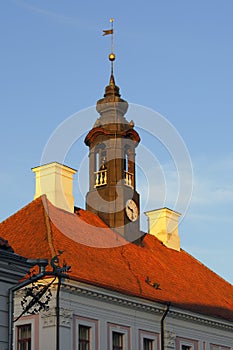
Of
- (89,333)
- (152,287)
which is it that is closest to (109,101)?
(152,287)

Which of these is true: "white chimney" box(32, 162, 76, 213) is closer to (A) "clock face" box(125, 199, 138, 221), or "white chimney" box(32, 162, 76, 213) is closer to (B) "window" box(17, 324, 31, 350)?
(A) "clock face" box(125, 199, 138, 221)

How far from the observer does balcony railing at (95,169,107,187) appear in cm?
5036

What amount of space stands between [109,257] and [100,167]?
8.31m

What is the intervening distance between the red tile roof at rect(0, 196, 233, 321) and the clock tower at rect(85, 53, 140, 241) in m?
1.12

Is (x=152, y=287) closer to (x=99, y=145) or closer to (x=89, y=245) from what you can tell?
(x=89, y=245)

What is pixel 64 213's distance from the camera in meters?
44.9

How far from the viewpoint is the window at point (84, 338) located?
38.3m

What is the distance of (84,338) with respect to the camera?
38.5 meters

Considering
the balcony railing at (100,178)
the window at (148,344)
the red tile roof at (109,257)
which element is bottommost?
the window at (148,344)

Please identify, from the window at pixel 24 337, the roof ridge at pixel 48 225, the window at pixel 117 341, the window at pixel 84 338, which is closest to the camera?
the window at pixel 24 337

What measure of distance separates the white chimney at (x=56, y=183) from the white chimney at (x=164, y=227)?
9.80m

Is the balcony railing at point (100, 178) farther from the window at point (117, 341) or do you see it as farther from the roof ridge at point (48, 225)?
the window at point (117, 341)

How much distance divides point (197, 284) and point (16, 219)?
11882mm

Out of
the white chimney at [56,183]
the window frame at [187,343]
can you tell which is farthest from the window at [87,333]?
the white chimney at [56,183]
